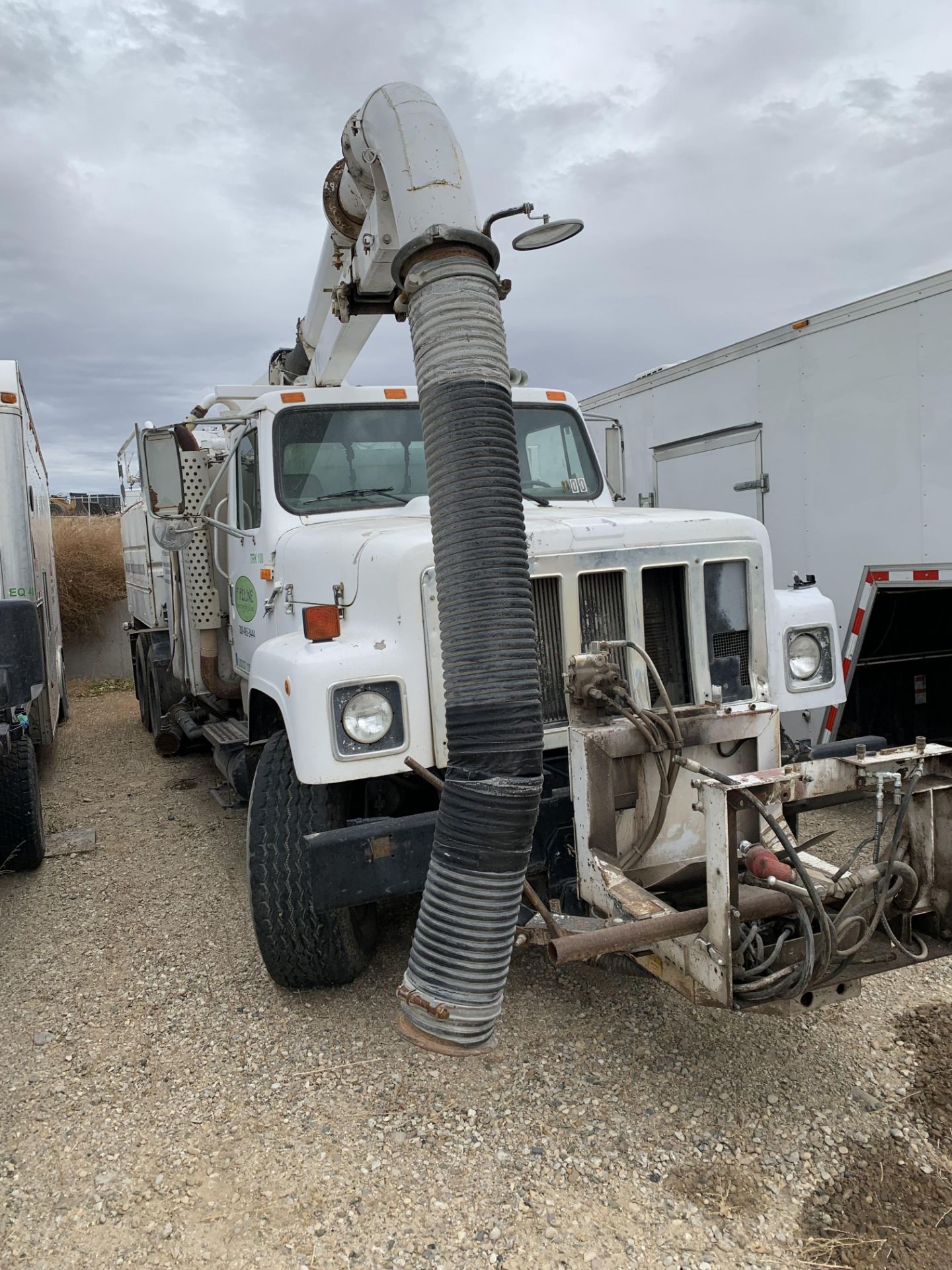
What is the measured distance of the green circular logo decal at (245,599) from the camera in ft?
16.3

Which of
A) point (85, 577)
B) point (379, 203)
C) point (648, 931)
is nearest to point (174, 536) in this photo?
point (379, 203)

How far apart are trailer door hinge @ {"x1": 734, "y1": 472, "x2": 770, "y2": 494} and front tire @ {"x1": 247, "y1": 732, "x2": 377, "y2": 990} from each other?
406 centimetres

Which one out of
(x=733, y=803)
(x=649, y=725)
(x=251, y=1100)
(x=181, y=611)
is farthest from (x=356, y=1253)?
(x=181, y=611)

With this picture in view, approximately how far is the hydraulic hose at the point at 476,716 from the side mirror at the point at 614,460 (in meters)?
2.51

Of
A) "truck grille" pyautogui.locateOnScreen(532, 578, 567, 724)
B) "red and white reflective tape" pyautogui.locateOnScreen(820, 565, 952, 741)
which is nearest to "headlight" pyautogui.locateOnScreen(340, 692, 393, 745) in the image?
"truck grille" pyautogui.locateOnScreen(532, 578, 567, 724)

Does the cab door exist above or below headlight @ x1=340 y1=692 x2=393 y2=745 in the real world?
above

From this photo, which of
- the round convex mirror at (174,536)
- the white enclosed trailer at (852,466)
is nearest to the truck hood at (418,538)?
the round convex mirror at (174,536)

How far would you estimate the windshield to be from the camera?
459cm

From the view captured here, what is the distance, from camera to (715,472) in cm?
680

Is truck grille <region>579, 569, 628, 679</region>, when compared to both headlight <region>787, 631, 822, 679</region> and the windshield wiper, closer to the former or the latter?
headlight <region>787, 631, 822, 679</region>

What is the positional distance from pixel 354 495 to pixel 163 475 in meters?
1.09

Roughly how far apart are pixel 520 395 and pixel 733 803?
3.05m

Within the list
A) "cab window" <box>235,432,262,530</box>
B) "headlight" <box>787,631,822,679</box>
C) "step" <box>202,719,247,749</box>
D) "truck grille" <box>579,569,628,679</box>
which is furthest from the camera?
"step" <box>202,719,247,749</box>

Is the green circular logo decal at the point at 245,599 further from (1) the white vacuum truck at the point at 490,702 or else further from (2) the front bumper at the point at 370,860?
(2) the front bumper at the point at 370,860
